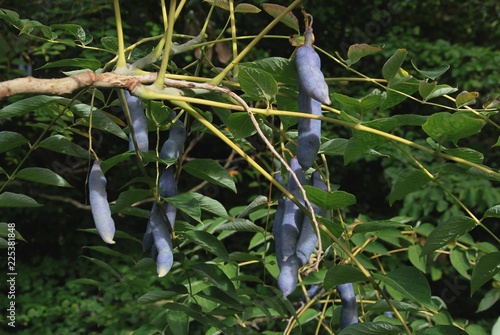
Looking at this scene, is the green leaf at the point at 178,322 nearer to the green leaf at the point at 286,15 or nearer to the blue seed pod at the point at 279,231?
the blue seed pod at the point at 279,231

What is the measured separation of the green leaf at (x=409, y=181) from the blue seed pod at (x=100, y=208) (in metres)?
0.30

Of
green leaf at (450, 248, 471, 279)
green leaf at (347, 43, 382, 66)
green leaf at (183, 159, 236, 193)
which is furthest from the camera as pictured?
green leaf at (450, 248, 471, 279)

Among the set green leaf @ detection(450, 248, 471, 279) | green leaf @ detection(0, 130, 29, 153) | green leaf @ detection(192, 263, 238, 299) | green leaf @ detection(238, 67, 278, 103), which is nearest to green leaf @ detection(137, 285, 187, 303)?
green leaf @ detection(192, 263, 238, 299)

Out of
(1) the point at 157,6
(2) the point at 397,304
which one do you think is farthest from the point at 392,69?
(1) the point at 157,6

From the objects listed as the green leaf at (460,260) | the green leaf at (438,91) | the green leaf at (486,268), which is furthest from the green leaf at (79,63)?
the green leaf at (460,260)

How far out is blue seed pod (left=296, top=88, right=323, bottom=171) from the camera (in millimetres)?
664

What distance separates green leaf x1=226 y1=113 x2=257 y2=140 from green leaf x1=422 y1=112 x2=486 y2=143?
193 mm

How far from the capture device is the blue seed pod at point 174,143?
2.70 ft

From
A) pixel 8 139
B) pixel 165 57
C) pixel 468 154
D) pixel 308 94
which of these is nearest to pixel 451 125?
pixel 468 154

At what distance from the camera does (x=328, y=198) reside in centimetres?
68

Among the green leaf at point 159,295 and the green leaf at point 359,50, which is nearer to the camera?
the green leaf at point 359,50

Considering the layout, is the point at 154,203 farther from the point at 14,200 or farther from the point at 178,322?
the point at 178,322

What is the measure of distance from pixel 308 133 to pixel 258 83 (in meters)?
0.07

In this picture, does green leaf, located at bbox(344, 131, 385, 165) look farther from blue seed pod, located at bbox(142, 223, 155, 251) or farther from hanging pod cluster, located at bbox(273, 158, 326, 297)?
blue seed pod, located at bbox(142, 223, 155, 251)
